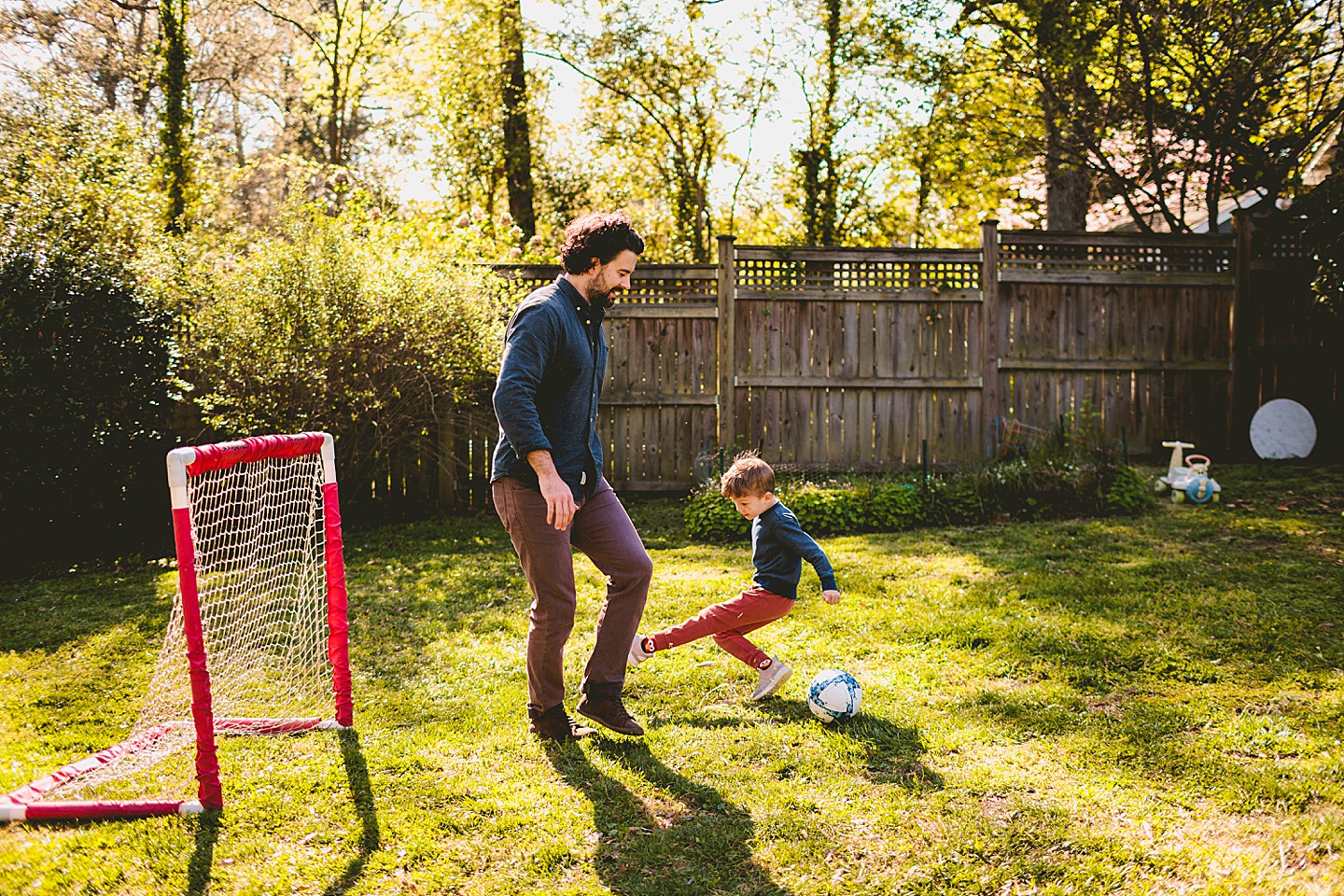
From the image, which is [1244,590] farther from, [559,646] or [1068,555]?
[559,646]

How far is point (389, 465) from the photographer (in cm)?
919

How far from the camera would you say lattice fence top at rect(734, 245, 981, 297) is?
9852mm

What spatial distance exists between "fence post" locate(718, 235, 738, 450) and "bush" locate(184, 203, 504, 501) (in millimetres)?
2247

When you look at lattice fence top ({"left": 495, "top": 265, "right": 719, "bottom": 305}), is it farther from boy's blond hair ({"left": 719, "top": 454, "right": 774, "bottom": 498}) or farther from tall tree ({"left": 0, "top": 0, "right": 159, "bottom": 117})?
tall tree ({"left": 0, "top": 0, "right": 159, "bottom": 117})

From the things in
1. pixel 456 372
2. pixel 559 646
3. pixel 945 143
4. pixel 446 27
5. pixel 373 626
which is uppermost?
pixel 446 27

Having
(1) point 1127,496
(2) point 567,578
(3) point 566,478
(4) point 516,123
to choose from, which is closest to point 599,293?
(3) point 566,478

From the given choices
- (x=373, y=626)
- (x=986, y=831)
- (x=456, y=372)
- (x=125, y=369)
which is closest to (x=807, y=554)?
(x=986, y=831)

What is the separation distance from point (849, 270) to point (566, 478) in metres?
6.92

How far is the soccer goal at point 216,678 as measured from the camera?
320 centimetres

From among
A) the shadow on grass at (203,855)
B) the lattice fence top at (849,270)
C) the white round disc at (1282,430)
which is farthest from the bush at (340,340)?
the white round disc at (1282,430)

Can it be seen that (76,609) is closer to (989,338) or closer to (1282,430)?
(989,338)

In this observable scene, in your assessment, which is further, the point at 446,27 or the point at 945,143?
the point at 446,27

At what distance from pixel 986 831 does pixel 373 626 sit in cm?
371

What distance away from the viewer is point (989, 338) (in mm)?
9914
